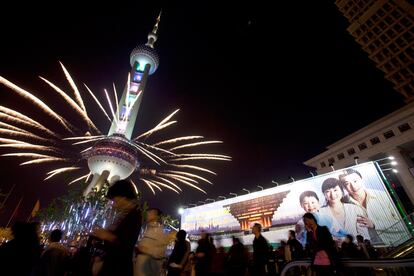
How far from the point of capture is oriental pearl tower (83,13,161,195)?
135 ft

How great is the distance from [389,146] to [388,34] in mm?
21655

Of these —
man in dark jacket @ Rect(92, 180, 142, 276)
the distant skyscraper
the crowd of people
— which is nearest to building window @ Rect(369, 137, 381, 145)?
the distant skyscraper

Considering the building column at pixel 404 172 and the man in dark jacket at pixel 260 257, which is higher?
the building column at pixel 404 172

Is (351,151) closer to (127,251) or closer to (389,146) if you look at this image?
(389,146)

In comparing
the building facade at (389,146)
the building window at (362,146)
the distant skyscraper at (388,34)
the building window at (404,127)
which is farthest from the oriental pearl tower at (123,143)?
the distant skyscraper at (388,34)

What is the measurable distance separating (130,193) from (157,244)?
1160mm

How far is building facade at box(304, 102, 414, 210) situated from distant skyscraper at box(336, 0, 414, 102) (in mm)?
6234

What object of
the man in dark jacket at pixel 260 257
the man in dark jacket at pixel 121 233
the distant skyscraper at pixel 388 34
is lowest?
the man in dark jacket at pixel 260 257

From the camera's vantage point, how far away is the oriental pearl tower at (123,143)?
1618 inches

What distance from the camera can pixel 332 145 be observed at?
4128cm

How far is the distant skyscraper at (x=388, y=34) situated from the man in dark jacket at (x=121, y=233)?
46.6 metres

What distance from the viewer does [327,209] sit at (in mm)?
18672

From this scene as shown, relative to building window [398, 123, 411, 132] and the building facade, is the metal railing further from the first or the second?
building window [398, 123, 411, 132]

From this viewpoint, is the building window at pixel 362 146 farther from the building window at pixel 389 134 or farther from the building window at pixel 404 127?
the building window at pixel 404 127
